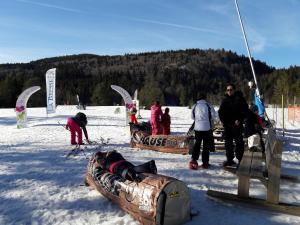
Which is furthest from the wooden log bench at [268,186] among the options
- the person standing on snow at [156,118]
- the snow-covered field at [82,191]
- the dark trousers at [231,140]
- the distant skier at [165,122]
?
the distant skier at [165,122]

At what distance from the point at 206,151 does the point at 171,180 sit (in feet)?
11.9

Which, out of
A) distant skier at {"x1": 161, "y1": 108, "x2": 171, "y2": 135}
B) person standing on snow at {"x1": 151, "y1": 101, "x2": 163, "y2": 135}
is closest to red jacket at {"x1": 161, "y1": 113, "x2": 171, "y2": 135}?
distant skier at {"x1": 161, "y1": 108, "x2": 171, "y2": 135}

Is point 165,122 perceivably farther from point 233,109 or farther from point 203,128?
point 233,109

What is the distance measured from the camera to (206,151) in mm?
8617

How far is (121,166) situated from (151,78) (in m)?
128

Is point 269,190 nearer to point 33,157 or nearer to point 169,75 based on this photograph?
point 33,157

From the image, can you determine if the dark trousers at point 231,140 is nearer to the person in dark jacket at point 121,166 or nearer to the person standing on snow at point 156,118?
the person in dark jacket at point 121,166

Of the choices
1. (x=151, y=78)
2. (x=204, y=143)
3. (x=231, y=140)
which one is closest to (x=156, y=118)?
(x=204, y=143)

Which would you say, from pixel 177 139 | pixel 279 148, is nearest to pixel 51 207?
pixel 279 148

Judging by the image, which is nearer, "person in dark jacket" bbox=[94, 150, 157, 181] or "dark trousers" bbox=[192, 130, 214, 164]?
"person in dark jacket" bbox=[94, 150, 157, 181]

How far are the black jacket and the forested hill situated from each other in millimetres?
37207

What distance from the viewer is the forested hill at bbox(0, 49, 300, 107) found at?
88562mm

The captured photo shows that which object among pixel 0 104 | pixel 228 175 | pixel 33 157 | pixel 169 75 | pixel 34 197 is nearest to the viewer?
pixel 34 197

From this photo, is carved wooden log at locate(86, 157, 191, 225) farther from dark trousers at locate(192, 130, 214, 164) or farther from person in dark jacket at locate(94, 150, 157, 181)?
dark trousers at locate(192, 130, 214, 164)
